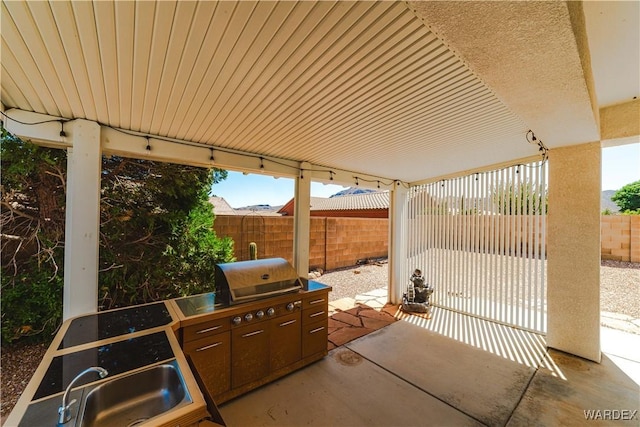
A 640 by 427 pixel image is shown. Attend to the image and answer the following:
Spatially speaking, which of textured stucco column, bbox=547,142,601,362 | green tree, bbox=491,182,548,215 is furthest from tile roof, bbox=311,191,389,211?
textured stucco column, bbox=547,142,601,362

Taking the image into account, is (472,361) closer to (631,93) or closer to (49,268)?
(631,93)

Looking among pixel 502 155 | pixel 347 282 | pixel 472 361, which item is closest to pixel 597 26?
pixel 502 155

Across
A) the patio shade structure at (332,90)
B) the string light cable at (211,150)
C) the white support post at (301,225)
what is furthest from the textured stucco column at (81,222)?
the white support post at (301,225)

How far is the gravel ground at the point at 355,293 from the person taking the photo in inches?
94.4

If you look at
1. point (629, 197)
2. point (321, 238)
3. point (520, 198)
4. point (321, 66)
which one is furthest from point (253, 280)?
point (629, 197)

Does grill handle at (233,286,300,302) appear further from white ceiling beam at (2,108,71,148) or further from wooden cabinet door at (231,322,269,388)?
white ceiling beam at (2,108,71,148)

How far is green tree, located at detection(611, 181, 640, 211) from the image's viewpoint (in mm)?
11070

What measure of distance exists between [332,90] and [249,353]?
2575mm

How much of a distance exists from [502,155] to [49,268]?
6.15 m

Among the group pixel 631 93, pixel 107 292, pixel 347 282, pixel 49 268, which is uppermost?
pixel 631 93

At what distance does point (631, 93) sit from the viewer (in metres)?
2.50

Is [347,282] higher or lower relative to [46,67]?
lower

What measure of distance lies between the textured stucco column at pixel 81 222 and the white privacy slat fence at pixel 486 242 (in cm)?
524

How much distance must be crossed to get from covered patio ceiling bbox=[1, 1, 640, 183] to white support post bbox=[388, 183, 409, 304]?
2.72 m
